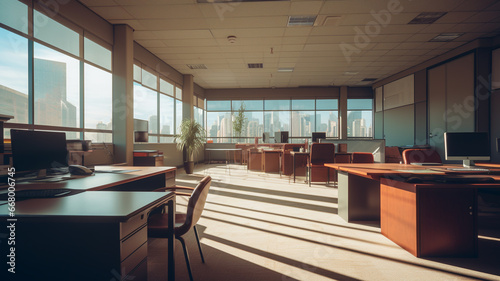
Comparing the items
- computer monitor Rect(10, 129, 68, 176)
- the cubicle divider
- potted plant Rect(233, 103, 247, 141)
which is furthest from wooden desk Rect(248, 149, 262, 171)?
computer monitor Rect(10, 129, 68, 176)

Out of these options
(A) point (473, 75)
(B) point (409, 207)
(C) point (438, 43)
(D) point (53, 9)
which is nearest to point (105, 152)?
(D) point (53, 9)

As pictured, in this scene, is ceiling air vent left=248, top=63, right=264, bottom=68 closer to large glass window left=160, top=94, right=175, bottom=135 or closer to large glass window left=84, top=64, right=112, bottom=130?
large glass window left=160, top=94, right=175, bottom=135

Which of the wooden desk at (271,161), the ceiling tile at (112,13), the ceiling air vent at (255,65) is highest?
the ceiling air vent at (255,65)

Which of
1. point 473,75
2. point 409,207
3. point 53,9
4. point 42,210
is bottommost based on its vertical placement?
point 409,207

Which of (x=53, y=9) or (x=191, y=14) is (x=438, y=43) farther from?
(x=53, y=9)

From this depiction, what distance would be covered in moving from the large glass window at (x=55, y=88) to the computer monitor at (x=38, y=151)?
219 centimetres

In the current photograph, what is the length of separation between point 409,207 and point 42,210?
9.36 feet

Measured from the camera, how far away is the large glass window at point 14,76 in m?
3.23

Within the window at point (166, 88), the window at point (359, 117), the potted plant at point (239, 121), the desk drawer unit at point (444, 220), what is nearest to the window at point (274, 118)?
the potted plant at point (239, 121)

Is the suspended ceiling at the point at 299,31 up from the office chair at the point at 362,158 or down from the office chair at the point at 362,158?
up

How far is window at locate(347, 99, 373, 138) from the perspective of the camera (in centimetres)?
1155

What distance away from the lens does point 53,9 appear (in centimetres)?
400

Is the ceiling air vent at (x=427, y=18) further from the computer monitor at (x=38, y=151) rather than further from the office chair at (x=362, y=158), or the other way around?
the computer monitor at (x=38, y=151)

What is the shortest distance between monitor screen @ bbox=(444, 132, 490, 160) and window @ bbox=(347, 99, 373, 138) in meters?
8.75
